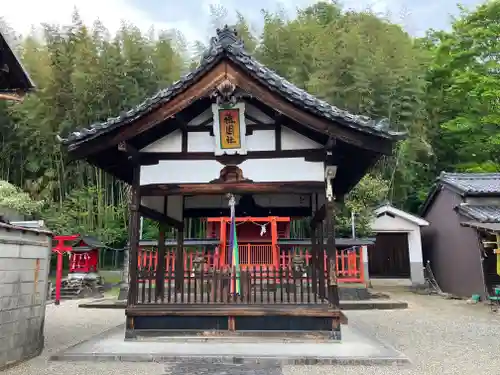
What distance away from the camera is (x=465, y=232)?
12945 millimetres

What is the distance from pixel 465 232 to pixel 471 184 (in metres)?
1.65

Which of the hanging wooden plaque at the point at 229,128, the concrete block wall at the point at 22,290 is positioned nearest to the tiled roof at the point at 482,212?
the hanging wooden plaque at the point at 229,128

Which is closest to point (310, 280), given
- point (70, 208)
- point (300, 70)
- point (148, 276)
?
point (148, 276)

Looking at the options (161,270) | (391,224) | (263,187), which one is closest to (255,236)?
(391,224)

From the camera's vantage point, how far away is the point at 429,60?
763 inches

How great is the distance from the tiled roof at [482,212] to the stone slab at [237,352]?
22.3 feet

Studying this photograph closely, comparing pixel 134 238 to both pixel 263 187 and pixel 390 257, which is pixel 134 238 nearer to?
pixel 263 187

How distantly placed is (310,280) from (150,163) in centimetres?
304

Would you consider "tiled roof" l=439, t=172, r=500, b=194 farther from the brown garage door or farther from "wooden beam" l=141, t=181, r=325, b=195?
"wooden beam" l=141, t=181, r=325, b=195

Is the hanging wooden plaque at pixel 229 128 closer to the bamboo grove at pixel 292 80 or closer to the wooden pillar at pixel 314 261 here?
the wooden pillar at pixel 314 261

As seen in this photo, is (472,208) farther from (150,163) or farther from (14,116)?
(14,116)

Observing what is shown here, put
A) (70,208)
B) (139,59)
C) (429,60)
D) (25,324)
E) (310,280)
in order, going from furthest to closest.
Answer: (429,60), (70,208), (139,59), (310,280), (25,324)

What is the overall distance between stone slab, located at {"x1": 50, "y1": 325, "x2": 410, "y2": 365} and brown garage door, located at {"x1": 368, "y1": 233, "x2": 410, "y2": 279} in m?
12.0

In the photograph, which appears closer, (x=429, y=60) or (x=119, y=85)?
(x=119, y=85)
